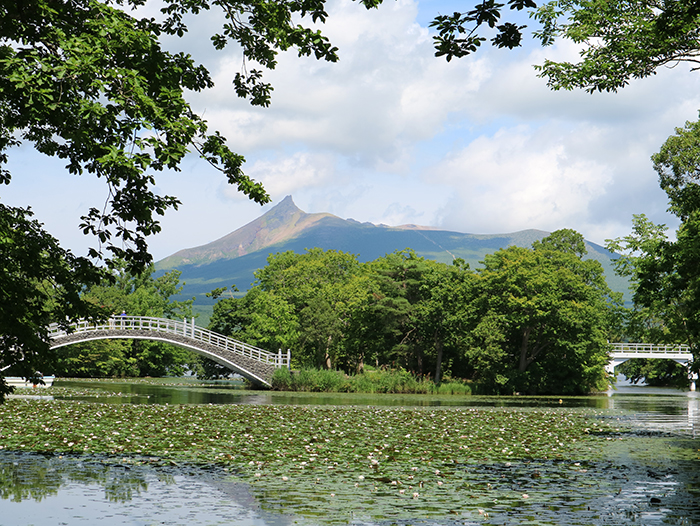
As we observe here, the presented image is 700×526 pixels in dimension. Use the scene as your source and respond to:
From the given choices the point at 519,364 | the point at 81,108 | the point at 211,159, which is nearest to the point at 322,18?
the point at 211,159

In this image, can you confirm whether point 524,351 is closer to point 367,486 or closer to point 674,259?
point 674,259

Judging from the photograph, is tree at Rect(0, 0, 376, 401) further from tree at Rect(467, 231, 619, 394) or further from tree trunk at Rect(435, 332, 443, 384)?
tree trunk at Rect(435, 332, 443, 384)

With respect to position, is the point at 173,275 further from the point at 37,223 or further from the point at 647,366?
the point at 37,223

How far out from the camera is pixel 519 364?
50500 millimetres

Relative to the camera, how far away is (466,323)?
49.7 meters

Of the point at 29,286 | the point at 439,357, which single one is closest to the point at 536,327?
the point at 439,357

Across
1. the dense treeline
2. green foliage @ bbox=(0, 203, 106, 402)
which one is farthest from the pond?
the dense treeline

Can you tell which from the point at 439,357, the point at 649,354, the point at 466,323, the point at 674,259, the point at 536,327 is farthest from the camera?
the point at 649,354

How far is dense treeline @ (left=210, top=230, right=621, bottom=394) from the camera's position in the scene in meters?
48.3

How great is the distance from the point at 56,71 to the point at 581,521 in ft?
22.2

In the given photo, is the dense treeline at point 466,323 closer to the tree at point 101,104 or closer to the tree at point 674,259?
the tree at point 674,259

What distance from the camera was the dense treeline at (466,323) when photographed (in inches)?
1902

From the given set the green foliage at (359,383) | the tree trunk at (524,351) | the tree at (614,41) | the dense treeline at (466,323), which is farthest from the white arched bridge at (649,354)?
the tree at (614,41)

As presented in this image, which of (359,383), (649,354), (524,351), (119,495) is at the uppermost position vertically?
(524,351)
